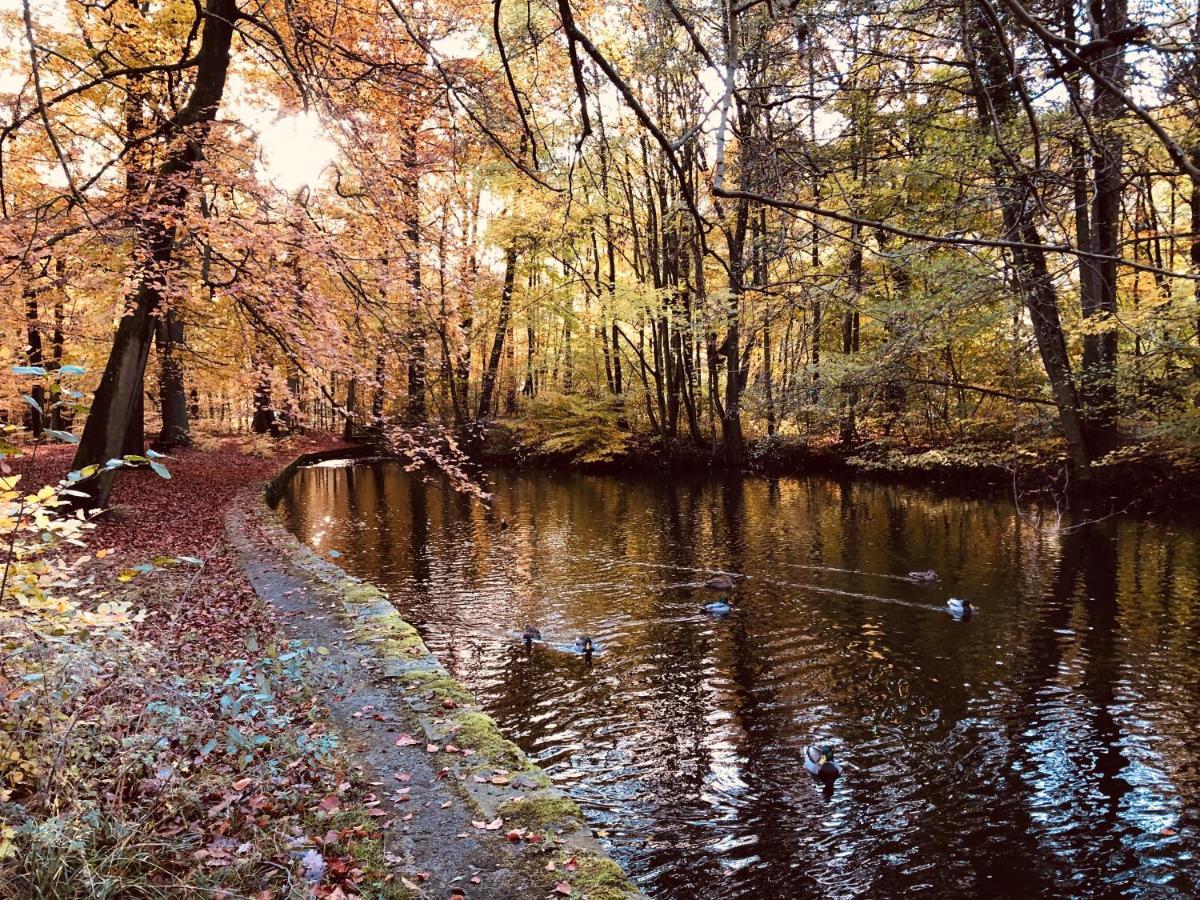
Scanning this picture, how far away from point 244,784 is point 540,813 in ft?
5.00

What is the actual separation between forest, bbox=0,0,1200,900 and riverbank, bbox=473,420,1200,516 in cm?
Result: 16

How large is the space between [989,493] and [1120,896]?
14.1 meters

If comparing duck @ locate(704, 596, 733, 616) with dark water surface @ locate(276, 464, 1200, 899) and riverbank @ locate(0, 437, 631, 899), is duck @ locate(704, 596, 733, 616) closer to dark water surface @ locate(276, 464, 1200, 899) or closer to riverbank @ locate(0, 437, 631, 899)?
dark water surface @ locate(276, 464, 1200, 899)

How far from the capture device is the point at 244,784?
3486 millimetres

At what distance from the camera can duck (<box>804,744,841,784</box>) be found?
18.0ft

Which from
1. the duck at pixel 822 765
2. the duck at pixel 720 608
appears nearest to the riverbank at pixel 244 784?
the duck at pixel 822 765

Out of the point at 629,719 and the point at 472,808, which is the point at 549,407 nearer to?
the point at 629,719

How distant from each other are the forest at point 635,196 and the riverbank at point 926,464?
1.41 feet

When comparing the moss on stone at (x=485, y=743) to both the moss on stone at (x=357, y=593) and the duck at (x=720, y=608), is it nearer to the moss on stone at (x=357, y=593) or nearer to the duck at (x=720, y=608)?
the moss on stone at (x=357, y=593)

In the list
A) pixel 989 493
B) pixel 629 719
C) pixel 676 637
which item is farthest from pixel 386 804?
pixel 989 493

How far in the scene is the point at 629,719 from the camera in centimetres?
671

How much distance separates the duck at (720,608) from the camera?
31.1 ft

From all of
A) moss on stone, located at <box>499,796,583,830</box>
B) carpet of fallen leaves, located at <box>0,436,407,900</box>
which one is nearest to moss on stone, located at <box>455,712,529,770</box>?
moss on stone, located at <box>499,796,583,830</box>

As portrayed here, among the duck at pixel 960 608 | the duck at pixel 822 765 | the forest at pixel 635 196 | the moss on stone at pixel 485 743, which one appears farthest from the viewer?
the duck at pixel 960 608
